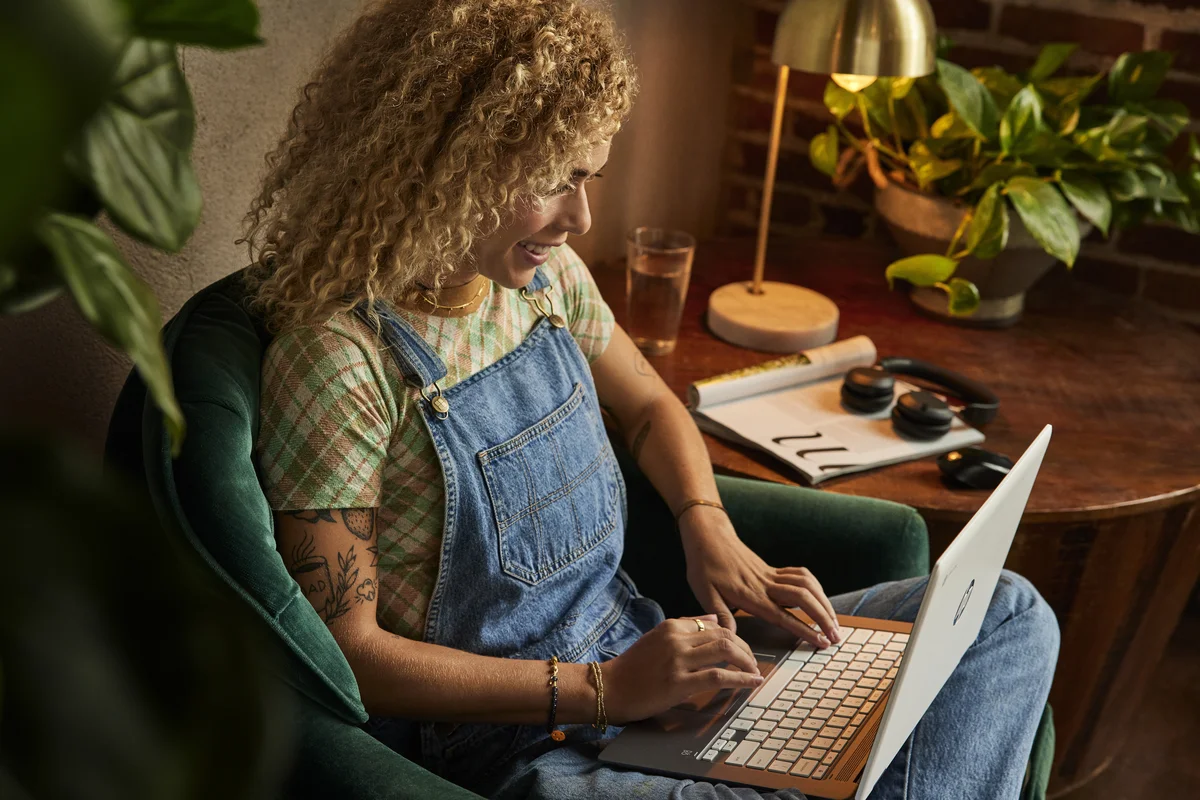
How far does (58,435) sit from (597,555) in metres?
1.18

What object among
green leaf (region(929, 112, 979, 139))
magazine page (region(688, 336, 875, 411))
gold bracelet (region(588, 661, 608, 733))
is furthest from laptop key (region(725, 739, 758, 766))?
green leaf (region(929, 112, 979, 139))

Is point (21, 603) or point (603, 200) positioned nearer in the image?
point (21, 603)

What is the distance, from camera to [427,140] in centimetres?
109

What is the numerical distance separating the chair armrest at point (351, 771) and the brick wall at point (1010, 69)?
69.5 inches

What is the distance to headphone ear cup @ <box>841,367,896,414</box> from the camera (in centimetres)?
163

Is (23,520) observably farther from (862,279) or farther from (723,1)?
(723,1)

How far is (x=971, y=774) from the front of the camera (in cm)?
117

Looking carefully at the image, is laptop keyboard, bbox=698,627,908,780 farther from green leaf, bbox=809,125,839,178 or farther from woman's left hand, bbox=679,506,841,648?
green leaf, bbox=809,125,839,178

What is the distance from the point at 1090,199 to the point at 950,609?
1044mm

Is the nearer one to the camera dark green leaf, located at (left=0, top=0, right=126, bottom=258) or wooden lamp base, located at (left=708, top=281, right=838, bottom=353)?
dark green leaf, located at (left=0, top=0, right=126, bottom=258)

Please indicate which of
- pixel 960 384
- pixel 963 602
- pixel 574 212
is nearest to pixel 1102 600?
pixel 960 384

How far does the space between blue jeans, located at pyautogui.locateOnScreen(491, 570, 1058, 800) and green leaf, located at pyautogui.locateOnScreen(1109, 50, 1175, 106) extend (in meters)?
1.01

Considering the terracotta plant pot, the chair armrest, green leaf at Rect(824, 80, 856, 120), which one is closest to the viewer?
the chair armrest

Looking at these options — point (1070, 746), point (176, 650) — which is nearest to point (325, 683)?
point (176, 650)
